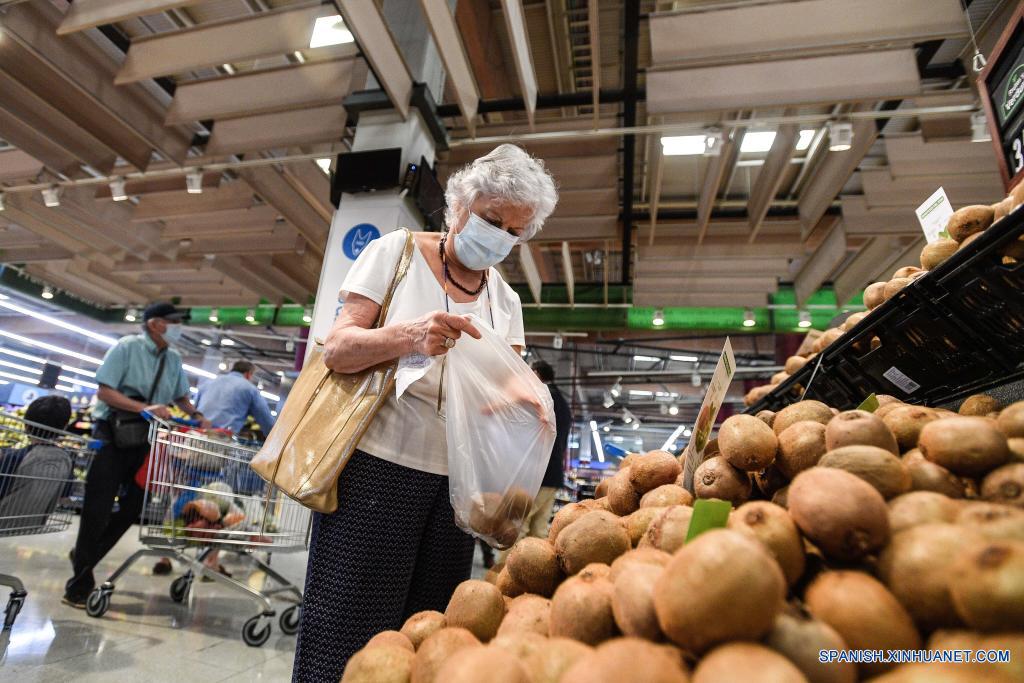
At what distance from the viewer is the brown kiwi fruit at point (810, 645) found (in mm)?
518

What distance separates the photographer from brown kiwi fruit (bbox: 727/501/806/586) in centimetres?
65

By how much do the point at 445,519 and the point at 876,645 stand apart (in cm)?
97

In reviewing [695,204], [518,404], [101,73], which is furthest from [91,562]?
[695,204]

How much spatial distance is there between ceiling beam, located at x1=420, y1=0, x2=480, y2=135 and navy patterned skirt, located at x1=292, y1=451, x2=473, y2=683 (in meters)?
2.51

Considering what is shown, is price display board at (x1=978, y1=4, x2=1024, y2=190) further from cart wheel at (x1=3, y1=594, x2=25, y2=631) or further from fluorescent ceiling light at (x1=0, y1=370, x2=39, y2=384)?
fluorescent ceiling light at (x1=0, y1=370, x2=39, y2=384)

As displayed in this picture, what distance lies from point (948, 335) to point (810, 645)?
1.18m

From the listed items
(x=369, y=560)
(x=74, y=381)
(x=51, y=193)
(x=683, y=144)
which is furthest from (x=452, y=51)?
(x=74, y=381)

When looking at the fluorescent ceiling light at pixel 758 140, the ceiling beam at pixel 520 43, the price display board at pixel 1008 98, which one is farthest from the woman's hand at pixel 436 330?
the fluorescent ceiling light at pixel 758 140

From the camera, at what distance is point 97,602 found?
279 cm

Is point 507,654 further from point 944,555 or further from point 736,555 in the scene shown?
point 944,555

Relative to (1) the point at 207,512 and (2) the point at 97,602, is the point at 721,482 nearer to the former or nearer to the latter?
(1) the point at 207,512

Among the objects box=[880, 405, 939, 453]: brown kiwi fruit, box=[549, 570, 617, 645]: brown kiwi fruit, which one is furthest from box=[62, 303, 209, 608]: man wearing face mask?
box=[880, 405, 939, 453]: brown kiwi fruit

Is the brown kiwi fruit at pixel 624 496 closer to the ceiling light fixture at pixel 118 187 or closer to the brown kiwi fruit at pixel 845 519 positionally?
the brown kiwi fruit at pixel 845 519

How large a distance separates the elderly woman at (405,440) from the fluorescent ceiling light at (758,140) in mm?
3549
